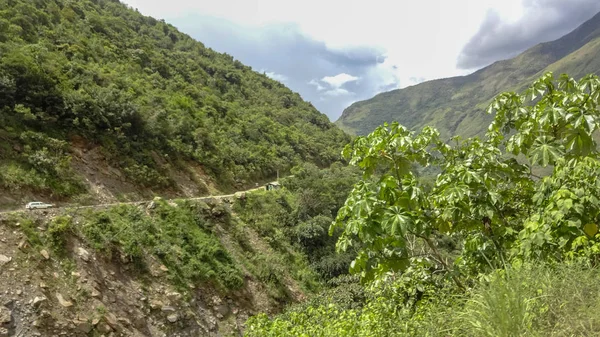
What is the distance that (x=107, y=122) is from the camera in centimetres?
1908

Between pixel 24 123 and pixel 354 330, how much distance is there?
18.8m

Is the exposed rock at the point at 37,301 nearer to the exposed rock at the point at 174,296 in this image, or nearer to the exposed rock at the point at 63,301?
the exposed rock at the point at 63,301

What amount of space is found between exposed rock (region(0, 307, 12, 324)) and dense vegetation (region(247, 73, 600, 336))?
942cm

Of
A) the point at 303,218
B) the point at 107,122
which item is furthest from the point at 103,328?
the point at 303,218

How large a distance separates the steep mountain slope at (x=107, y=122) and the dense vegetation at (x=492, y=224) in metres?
15.5

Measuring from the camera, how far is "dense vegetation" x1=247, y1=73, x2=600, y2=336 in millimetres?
2465

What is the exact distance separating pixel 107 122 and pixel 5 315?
→ 40.0ft

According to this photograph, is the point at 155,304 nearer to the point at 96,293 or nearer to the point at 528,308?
the point at 96,293

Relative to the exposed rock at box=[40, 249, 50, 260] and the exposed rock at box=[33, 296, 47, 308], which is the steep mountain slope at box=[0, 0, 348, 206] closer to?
the exposed rock at box=[40, 249, 50, 260]

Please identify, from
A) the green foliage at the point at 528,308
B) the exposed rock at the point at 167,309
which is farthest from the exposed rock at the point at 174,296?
the green foliage at the point at 528,308

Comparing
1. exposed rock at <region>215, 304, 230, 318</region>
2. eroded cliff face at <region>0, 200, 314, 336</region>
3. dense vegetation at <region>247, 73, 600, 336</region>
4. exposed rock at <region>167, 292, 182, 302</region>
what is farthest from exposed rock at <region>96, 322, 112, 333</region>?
dense vegetation at <region>247, 73, 600, 336</region>

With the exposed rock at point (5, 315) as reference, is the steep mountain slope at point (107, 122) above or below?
above

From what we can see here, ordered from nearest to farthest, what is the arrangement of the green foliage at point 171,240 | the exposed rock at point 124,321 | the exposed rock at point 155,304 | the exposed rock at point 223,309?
the exposed rock at point 124,321 → the exposed rock at point 155,304 → the green foliage at point 171,240 → the exposed rock at point 223,309

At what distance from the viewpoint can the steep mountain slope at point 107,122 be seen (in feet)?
51.0
